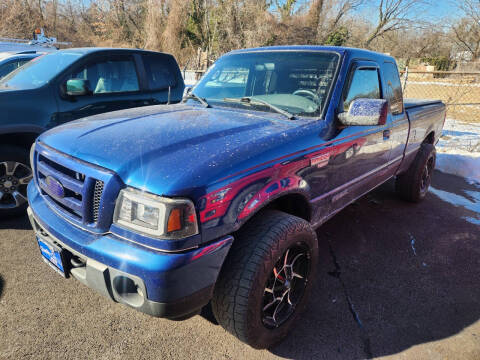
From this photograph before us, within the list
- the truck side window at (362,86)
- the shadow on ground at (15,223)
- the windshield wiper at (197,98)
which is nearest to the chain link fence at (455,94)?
the truck side window at (362,86)

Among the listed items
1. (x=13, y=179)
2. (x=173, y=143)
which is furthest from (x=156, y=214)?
(x=13, y=179)

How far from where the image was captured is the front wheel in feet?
5.91

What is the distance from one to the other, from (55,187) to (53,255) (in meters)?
0.39

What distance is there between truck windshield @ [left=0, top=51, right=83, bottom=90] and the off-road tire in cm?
445

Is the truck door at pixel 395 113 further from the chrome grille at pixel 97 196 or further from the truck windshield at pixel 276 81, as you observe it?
the chrome grille at pixel 97 196

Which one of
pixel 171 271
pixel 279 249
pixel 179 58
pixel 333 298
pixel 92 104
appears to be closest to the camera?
pixel 171 271

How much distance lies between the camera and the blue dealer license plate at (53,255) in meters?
1.87

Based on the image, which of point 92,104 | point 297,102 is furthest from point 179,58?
point 297,102

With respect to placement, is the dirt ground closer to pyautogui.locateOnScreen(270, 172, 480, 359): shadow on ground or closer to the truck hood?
pyautogui.locateOnScreen(270, 172, 480, 359): shadow on ground

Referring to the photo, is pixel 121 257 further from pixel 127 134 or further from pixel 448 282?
pixel 448 282

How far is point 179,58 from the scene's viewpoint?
2498cm

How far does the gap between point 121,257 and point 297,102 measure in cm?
178

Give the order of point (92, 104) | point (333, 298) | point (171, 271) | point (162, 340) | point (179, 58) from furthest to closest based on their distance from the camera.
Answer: point (179, 58) < point (92, 104) < point (333, 298) < point (162, 340) < point (171, 271)

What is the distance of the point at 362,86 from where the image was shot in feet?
10.00
